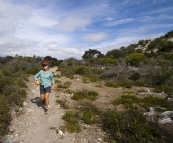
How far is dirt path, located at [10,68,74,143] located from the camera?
3.90 meters

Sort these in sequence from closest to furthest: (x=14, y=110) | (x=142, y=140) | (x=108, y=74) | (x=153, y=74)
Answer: (x=142, y=140) → (x=14, y=110) → (x=153, y=74) → (x=108, y=74)

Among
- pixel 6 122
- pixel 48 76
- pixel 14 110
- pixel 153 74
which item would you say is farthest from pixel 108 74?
pixel 6 122

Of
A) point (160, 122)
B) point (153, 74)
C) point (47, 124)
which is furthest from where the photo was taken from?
point (153, 74)

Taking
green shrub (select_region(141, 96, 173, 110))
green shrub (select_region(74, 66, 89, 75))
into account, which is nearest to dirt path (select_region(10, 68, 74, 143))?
green shrub (select_region(141, 96, 173, 110))

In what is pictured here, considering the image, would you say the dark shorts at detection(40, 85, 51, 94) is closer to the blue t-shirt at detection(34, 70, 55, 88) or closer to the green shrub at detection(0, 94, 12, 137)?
the blue t-shirt at detection(34, 70, 55, 88)

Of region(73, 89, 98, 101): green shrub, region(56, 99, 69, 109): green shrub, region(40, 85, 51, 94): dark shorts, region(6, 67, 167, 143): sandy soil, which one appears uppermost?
region(40, 85, 51, 94): dark shorts

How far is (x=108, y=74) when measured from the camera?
40.6ft

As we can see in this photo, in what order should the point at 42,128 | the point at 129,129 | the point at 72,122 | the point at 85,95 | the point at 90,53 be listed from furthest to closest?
the point at 90,53 → the point at 85,95 → the point at 72,122 → the point at 42,128 → the point at 129,129

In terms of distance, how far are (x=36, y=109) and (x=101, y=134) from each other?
8.97 ft

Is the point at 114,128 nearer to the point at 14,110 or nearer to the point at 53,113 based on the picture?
the point at 53,113

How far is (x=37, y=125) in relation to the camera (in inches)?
179

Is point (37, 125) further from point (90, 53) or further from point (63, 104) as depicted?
point (90, 53)

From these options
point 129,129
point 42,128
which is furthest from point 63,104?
point 129,129

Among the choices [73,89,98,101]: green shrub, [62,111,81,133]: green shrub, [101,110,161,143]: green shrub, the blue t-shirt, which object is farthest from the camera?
[73,89,98,101]: green shrub
